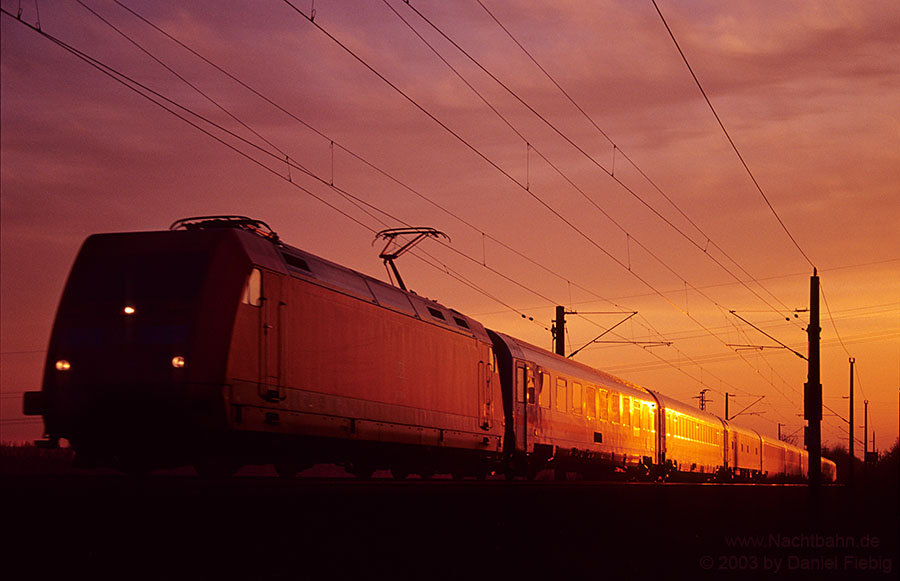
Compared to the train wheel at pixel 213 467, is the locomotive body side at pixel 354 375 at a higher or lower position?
higher

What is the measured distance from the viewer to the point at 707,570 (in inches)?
454

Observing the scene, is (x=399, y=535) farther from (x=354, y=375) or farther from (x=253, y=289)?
(x=354, y=375)

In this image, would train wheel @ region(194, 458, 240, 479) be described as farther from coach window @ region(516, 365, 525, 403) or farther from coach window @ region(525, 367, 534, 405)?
coach window @ region(525, 367, 534, 405)

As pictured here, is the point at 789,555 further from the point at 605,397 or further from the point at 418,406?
the point at 605,397

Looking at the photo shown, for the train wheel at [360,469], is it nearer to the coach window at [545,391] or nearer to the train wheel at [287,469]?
the train wheel at [287,469]

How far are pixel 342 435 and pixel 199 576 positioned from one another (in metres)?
9.11

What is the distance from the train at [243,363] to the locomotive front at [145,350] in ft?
0.06

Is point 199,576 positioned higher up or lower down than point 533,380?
lower down

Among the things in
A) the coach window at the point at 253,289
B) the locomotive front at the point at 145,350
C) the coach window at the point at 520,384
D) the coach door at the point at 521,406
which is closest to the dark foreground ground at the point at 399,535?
the locomotive front at the point at 145,350

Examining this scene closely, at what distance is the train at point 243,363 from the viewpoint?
554 inches

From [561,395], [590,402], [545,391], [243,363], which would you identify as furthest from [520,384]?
[243,363]

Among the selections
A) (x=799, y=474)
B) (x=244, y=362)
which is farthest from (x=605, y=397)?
(x=799, y=474)

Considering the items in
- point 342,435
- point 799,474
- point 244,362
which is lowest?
point 799,474

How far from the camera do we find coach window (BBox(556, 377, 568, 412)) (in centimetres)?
3068
